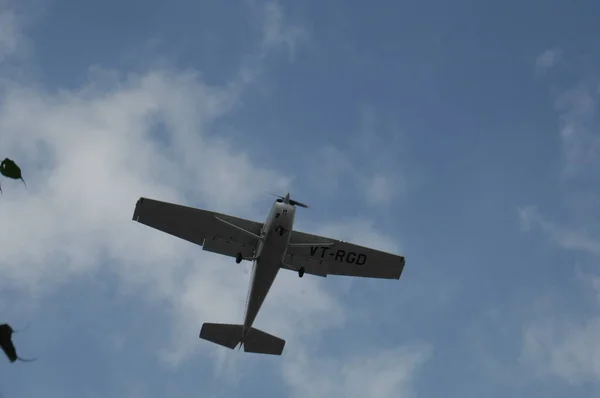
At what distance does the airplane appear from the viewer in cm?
3061

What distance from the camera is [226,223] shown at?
108ft

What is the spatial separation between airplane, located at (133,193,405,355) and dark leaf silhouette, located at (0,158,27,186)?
88.7 ft

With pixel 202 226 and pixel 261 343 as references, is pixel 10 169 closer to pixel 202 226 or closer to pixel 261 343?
pixel 202 226

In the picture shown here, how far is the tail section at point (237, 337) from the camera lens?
3494cm

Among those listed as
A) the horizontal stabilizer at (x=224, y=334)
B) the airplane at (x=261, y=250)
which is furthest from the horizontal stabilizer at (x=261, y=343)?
the horizontal stabilizer at (x=224, y=334)

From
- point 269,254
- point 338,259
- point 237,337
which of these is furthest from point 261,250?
point 237,337

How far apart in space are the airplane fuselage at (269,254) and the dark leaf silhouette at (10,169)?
1064 inches

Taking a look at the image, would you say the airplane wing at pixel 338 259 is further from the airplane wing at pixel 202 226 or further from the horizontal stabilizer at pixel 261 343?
the horizontal stabilizer at pixel 261 343

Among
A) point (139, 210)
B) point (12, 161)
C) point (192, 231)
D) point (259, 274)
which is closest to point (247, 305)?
point (259, 274)

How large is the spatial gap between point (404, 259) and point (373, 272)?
5.83 ft

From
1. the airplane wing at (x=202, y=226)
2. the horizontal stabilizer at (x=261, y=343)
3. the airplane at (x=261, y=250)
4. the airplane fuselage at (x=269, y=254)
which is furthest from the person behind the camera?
the horizontal stabilizer at (x=261, y=343)

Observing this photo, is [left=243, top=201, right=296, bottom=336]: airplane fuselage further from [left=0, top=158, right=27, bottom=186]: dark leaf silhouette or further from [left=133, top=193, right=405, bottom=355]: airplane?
[left=0, top=158, right=27, bottom=186]: dark leaf silhouette

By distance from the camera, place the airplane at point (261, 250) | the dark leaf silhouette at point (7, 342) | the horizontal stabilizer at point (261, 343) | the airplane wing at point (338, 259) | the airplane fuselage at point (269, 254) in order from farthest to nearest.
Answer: the horizontal stabilizer at point (261, 343) < the airplane wing at point (338, 259) < the airplane at point (261, 250) < the airplane fuselage at point (269, 254) < the dark leaf silhouette at point (7, 342)

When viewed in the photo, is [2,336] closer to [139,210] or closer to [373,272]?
[139,210]
